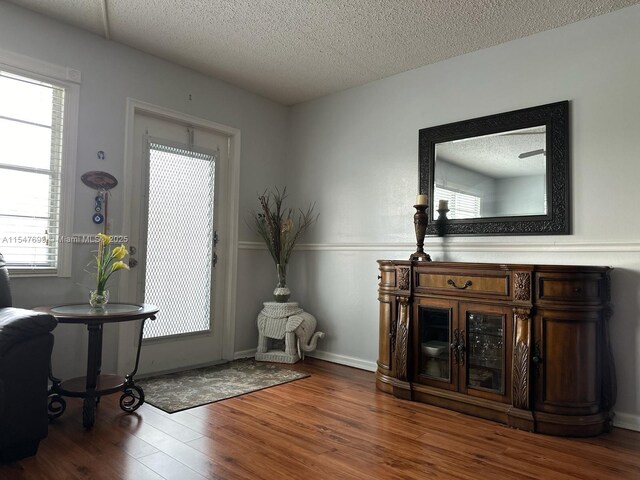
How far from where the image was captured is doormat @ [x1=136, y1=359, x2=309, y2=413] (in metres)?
2.90

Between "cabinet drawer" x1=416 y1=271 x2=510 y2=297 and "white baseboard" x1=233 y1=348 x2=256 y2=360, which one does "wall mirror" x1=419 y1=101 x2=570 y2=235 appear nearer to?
→ "cabinet drawer" x1=416 y1=271 x2=510 y2=297

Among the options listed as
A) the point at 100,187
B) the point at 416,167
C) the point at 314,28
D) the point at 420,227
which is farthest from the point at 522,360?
the point at 100,187

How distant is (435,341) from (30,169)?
9.76ft

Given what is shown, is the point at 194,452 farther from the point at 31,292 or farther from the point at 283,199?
the point at 283,199

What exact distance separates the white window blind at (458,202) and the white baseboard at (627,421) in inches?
60.4

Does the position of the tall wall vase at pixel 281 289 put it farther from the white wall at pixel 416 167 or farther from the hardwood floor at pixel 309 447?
the hardwood floor at pixel 309 447

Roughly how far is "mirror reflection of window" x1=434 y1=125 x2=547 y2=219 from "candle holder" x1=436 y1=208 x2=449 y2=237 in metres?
0.04

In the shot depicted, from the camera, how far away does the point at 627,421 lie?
2.61 m

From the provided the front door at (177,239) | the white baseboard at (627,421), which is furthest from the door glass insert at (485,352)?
the front door at (177,239)

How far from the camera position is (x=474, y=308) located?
279 centimetres

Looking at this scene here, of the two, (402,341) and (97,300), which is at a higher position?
(97,300)

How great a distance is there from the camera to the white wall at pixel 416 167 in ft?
8.79

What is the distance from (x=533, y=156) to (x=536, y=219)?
17.4 inches

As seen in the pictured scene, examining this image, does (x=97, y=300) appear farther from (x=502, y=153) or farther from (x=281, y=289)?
(x=502, y=153)
